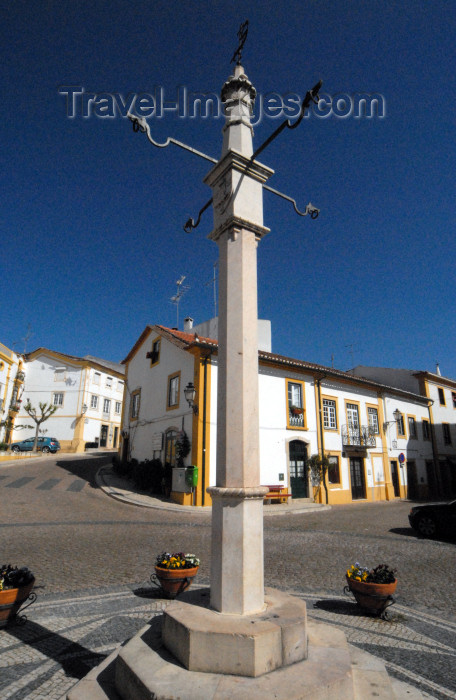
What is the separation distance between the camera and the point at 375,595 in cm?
466

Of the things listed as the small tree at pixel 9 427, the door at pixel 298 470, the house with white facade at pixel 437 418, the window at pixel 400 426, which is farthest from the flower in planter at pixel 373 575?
the small tree at pixel 9 427

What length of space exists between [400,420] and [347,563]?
19.7 meters

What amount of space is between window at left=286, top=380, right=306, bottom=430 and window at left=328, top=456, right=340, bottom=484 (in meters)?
2.63

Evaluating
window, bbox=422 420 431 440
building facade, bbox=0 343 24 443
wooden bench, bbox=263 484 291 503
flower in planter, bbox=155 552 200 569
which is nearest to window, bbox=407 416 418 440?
window, bbox=422 420 431 440

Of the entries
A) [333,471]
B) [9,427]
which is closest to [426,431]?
[333,471]

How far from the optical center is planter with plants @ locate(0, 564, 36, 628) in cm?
416

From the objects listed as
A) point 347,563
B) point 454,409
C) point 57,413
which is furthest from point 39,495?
point 454,409

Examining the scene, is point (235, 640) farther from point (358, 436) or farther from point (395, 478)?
point (395, 478)

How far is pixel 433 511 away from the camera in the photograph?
1029cm

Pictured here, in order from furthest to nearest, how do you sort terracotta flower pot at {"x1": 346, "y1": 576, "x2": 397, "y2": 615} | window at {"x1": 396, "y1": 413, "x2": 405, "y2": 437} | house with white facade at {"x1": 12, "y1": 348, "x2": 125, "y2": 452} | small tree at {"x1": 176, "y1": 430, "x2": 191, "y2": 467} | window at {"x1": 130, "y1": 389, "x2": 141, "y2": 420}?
house with white facade at {"x1": 12, "y1": 348, "x2": 125, "y2": 452}, window at {"x1": 396, "y1": 413, "x2": 405, "y2": 437}, window at {"x1": 130, "y1": 389, "x2": 141, "y2": 420}, small tree at {"x1": 176, "y1": 430, "x2": 191, "y2": 467}, terracotta flower pot at {"x1": 346, "y1": 576, "x2": 397, "y2": 615}

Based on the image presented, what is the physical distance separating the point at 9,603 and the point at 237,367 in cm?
354

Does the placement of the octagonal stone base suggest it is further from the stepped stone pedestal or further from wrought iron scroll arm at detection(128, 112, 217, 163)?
wrought iron scroll arm at detection(128, 112, 217, 163)

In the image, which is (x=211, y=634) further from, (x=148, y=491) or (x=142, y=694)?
(x=148, y=491)

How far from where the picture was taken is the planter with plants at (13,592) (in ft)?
13.6
